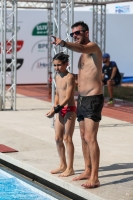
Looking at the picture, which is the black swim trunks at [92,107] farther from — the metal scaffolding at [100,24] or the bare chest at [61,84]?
the metal scaffolding at [100,24]

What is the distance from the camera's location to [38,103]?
17.9m

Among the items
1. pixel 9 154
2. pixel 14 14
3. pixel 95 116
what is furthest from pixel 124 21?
pixel 95 116

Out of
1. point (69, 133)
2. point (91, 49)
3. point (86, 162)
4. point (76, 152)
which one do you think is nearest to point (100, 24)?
point (76, 152)

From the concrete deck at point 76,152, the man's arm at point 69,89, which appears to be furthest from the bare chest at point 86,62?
the concrete deck at point 76,152

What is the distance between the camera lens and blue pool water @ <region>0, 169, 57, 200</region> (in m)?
7.73

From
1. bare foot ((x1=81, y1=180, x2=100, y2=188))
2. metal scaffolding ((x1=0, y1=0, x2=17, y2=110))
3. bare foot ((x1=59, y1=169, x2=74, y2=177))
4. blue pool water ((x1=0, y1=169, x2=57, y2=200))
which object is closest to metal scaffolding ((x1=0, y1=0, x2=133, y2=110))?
metal scaffolding ((x1=0, y1=0, x2=17, y2=110))

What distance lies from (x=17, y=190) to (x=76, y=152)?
1856mm

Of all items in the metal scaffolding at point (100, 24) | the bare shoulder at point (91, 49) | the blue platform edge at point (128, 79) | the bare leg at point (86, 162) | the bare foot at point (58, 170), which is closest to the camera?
the bare shoulder at point (91, 49)

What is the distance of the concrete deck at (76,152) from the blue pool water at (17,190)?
0.23m

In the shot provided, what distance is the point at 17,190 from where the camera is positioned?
8.13 metres

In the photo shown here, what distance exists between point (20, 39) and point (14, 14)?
9346mm

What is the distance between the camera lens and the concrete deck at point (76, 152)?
280 inches

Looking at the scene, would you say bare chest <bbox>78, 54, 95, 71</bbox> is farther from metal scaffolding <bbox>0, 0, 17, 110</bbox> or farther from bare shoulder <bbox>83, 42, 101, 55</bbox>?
metal scaffolding <bbox>0, 0, 17, 110</bbox>

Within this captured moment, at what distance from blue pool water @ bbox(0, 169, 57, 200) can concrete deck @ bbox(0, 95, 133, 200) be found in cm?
23
